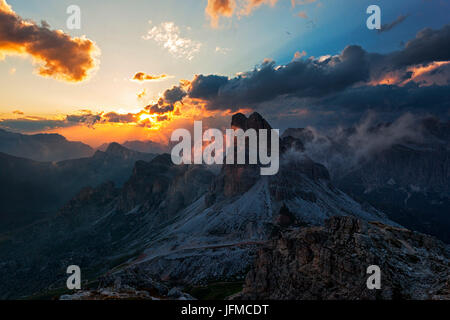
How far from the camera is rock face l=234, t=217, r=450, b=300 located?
53594mm

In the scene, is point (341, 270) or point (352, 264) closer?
point (352, 264)

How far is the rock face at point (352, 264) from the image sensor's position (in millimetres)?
53594

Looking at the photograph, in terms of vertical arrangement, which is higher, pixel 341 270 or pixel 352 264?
pixel 352 264

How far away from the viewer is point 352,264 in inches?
2410

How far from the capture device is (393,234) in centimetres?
7100
